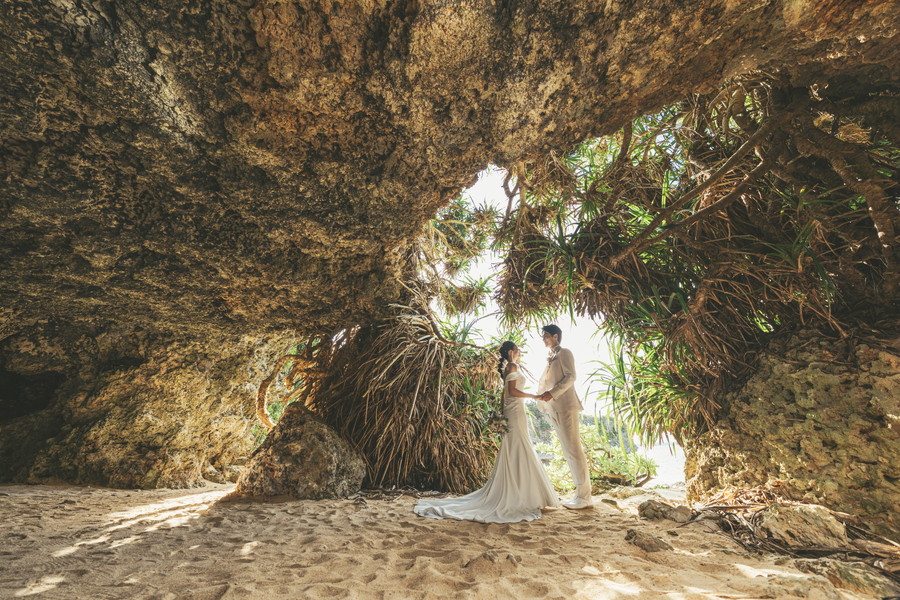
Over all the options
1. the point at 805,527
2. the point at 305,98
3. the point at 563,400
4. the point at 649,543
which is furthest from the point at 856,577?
the point at 305,98

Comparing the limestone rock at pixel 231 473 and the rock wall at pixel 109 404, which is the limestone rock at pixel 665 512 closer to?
the rock wall at pixel 109 404

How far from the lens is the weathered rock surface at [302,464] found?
2904 millimetres

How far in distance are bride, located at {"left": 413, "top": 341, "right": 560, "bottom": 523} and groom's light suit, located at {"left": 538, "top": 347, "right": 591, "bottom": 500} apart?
273mm

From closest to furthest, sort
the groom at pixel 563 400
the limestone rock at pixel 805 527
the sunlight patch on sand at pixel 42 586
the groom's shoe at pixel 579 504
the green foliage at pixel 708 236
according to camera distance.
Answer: the sunlight patch on sand at pixel 42 586
the limestone rock at pixel 805 527
the green foliage at pixel 708 236
the groom's shoe at pixel 579 504
the groom at pixel 563 400

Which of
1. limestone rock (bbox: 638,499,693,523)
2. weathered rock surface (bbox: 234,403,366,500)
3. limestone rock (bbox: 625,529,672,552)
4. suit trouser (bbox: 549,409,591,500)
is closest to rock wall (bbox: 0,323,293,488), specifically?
weathered rock surface (bbox: 234,403,366,500)

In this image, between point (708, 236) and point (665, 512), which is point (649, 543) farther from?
point (708, 236)

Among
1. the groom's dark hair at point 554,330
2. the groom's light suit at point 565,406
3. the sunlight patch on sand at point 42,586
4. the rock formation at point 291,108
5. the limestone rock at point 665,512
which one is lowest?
the sunlight patch on sand at point 42,586

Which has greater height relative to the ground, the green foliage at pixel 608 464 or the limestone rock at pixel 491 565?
the green foliage at pixel 608 464

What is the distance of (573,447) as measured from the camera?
10.6 ft

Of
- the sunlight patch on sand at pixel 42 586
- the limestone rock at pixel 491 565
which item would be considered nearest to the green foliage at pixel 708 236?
the limestone rock at pixel 491 565

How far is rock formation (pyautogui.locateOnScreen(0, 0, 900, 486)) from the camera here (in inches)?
49.1

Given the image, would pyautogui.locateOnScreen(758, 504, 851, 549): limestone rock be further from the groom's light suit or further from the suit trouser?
the groom's light suit

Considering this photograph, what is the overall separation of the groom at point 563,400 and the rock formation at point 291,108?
1.95 meters

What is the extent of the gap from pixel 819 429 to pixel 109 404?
5.42 meters
